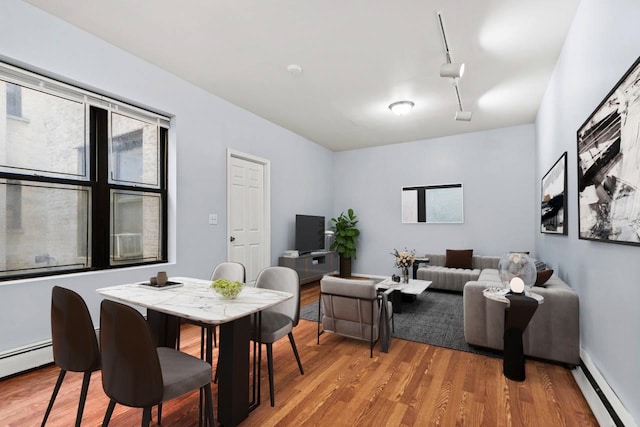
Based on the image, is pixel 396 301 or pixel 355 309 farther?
pixel 396 301

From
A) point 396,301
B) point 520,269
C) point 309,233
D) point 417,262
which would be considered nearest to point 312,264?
point 309,233

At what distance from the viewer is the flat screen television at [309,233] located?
18.9ft

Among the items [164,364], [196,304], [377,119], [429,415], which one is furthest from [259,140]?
[429,415]

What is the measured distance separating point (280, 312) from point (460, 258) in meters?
4.24

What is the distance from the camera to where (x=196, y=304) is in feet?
5.81

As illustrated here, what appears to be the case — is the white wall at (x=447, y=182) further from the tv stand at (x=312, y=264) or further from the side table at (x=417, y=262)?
the tv stand at (x=312, y=264)

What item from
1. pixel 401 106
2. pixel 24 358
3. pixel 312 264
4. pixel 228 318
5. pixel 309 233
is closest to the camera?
pixel 228 318

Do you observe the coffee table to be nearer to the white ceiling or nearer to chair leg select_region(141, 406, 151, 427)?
the white ceiling

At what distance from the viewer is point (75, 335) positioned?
155 centimetres

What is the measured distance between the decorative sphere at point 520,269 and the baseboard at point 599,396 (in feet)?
2.08

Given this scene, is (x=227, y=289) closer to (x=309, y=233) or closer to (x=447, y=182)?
(x=309, y=233)

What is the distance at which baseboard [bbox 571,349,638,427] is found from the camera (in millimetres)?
1598

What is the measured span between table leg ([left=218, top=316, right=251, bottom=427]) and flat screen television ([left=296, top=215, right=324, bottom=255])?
3.92m

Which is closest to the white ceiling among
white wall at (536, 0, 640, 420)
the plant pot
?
white wall at (536, 0, 640, 420)
